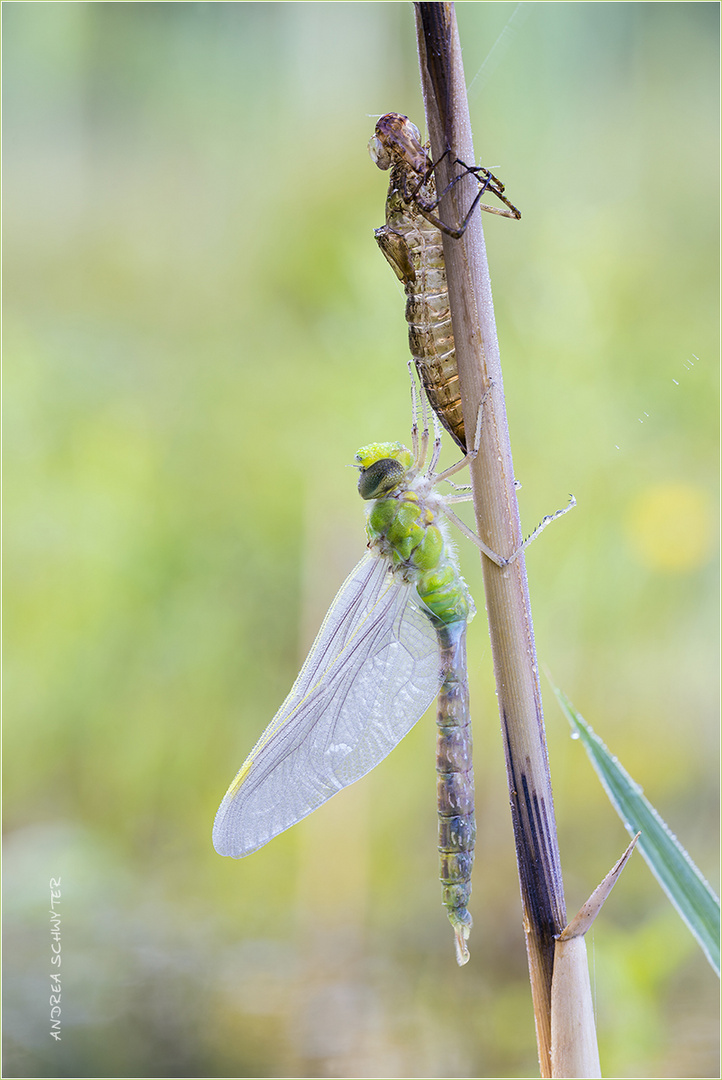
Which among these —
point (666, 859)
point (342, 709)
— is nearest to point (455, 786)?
point (342, 709)

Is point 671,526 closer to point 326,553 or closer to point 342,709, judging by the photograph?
point 326,553

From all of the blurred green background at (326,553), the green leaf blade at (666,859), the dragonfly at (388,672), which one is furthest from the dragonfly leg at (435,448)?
the blurred green background at (326,553)

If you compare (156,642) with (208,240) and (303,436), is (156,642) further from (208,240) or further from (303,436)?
(208,240)

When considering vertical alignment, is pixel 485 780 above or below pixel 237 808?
above

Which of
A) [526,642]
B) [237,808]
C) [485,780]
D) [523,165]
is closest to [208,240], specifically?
[523,165]

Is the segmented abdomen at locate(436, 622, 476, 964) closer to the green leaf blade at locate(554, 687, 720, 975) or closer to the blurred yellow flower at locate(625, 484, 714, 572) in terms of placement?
the green leaf blade at locate(554, 687, 720, 975)

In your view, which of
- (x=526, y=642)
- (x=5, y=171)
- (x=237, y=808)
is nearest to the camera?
(x=526, y=642)
